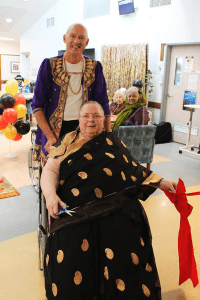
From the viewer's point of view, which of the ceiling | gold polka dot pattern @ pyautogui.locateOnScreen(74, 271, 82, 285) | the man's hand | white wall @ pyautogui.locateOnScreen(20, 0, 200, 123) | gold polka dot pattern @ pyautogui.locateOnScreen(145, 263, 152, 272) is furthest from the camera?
the ceiling

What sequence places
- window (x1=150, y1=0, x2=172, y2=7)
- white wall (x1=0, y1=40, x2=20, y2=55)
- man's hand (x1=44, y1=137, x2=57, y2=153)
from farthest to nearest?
white wall (x1=0, y1=40, x2=20, y2=55) < window (x1=150, y1=0, x2=172, y2=7) < man's hand (x1=44, y1=137, x2=57, y2=153)

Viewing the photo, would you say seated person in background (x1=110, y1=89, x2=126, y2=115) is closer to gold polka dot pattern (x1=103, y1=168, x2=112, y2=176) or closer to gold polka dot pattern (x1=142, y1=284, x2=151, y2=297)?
gold polka dot pattern (x1=103, y1=168, x2=112, y2=176)

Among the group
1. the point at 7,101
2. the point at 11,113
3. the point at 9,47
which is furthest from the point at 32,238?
the point at 9,47

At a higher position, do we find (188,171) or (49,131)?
(49,131)

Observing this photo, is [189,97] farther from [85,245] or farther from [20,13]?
[20,13]

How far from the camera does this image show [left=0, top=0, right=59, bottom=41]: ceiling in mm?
9289

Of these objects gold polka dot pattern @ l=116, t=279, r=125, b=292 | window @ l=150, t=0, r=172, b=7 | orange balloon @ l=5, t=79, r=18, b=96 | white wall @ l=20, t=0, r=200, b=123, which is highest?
window @ l=150, t=0, r=172, b=7

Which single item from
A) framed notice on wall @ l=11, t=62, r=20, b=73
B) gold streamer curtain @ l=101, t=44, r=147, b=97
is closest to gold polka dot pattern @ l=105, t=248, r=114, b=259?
gold streamer curtain @ l=101, t=44, r=147, b=97

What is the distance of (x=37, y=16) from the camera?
10.3 meters

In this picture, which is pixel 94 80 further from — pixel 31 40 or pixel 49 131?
pixel 31 40

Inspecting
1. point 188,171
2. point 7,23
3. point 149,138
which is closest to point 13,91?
point 149,138

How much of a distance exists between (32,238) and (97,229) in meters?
1.16

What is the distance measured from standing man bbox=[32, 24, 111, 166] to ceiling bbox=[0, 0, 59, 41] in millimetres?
8432

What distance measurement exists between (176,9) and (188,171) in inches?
137
